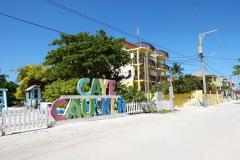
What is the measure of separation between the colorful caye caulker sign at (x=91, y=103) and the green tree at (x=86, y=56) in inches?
168

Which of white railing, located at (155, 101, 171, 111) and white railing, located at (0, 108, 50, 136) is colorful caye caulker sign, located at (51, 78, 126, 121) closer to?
white railing, located at (0, 108, 50, 136)

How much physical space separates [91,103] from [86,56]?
268 inches

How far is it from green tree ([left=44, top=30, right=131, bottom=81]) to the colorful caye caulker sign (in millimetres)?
4273

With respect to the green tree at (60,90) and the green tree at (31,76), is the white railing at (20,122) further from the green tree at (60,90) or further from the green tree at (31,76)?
the green tree at (31,76)

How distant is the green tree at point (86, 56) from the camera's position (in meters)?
16.7

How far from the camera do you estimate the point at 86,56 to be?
16.9 metres

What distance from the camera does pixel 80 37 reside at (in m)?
18.5

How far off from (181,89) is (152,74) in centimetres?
1183

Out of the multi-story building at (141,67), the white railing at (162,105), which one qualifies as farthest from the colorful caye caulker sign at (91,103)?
the multi-story building at (141,67)

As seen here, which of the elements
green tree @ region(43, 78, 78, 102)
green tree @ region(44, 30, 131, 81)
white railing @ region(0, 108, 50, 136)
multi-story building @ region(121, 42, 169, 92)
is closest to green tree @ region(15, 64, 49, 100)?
green tree @ region(44, 30, 131, 81)

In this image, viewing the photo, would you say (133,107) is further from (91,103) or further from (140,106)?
(91,103)

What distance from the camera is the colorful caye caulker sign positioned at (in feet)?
32.0

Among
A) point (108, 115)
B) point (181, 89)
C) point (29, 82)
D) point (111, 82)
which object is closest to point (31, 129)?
point (108, 115)

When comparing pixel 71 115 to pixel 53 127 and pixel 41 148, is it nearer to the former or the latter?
pixel 53 127
